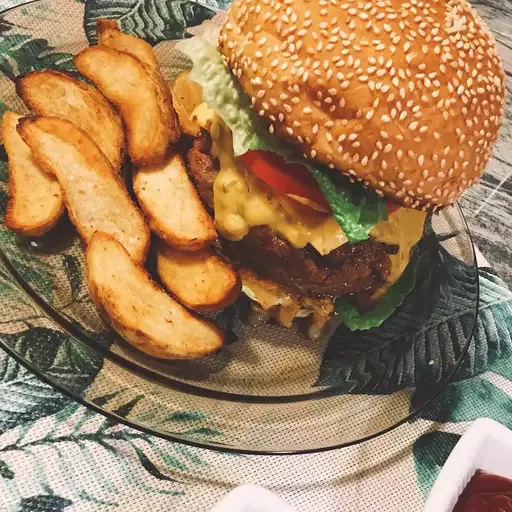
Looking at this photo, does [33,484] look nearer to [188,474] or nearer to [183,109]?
[188,474]

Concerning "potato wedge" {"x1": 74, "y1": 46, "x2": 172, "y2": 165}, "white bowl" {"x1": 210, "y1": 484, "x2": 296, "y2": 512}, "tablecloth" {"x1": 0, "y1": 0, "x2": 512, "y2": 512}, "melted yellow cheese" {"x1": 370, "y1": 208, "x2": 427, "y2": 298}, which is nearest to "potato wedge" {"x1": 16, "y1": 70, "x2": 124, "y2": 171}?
"potato wedge" {"x1": 74, "y1": 46, "x2": 172, "y2": 165}

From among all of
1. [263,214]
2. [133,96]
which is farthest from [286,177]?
[133,96]

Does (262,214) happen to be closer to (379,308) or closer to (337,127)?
(337,127)

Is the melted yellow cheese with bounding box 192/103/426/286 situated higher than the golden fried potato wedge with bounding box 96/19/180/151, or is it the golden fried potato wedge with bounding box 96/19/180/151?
the golden fried potato wedge with bounding box 96/19/180/151

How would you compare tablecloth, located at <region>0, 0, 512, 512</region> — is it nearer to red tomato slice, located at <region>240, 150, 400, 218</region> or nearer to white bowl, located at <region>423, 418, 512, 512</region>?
white bowl, located at <region>423, 418, 512, 512</region>

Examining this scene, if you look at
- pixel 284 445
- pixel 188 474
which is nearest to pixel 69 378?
pixel 188 474

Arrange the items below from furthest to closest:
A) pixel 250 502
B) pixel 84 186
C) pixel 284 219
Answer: pixel 284 219 → pixel 84 186 → pixel 250 502
